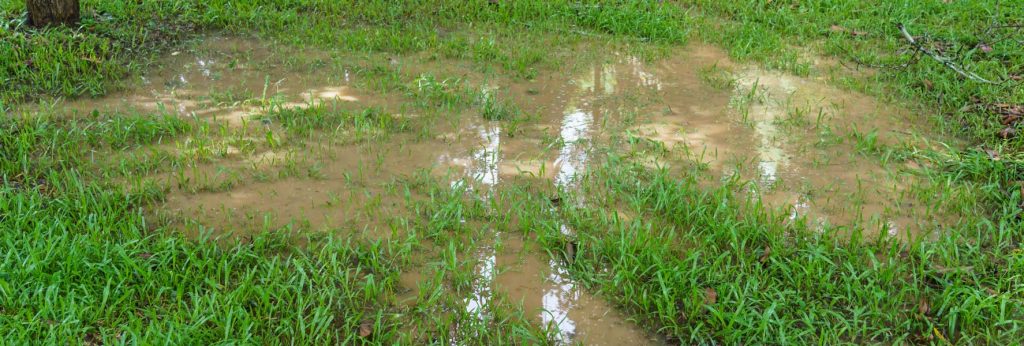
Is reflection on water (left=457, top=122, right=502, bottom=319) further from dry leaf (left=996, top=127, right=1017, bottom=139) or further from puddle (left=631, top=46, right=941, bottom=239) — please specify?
dry leaf (left=996, top=127, right=1017, bottom=139)

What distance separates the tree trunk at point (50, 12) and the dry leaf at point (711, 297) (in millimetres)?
5204

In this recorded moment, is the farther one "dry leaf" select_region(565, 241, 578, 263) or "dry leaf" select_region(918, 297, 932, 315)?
"dry leaf" select_region(565, 241, 578, 263)

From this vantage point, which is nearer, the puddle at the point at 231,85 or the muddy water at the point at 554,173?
the muddy water at the point at 554,173

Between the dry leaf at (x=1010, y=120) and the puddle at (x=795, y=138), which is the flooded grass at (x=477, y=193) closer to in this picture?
the puddle at (x=795, y=138)

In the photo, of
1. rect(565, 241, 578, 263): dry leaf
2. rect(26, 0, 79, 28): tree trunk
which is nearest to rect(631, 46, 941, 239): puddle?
rect(565, 241, 578, 263): dry leaf

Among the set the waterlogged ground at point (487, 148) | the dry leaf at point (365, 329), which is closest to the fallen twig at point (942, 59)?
the waterlogged ground at point (487, 148)

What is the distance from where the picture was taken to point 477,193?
4.06 meters

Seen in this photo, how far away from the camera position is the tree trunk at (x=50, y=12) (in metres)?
5.86

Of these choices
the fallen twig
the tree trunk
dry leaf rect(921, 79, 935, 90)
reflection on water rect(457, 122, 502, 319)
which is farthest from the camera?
the tree trunk

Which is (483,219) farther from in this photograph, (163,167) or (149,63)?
(149,63)

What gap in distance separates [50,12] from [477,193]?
13.0 ft

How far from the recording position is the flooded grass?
3074mm

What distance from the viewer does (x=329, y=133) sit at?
4.70 meters

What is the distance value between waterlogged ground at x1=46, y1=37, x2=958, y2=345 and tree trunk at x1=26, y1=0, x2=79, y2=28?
0.91 meters
